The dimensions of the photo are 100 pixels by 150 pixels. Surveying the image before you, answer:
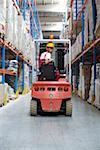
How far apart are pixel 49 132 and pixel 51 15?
21681 mm

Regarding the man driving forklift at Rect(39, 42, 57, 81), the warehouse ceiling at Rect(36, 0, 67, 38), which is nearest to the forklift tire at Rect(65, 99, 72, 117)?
the man driving forklift at Rect(39, 42, 57, 81)

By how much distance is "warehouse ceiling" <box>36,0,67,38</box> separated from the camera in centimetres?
2216

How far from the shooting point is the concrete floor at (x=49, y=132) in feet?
11.1

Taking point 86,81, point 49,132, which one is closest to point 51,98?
point 49,132

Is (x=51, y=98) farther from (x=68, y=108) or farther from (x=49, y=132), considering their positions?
(x=49, y=132)

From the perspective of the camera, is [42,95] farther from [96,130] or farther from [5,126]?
[96,130]

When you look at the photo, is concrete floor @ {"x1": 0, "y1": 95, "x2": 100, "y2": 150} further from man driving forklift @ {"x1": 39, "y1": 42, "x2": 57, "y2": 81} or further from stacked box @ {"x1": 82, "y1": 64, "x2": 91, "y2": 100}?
stacked box @ {"x1": 82, "y1": 64, "x2": 91, "y2": 100}

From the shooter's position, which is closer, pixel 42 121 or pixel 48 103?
pixel 42 121

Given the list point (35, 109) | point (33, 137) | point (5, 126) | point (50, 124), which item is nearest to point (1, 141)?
point (33, 137)

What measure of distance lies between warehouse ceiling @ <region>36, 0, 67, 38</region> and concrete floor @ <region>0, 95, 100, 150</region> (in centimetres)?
1672

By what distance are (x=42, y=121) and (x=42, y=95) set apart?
2.34 feet

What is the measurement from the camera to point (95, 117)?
5.62m

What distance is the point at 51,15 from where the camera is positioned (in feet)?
82.4

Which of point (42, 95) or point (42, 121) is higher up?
point (42, 95)
